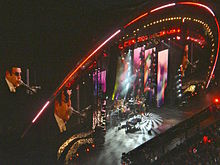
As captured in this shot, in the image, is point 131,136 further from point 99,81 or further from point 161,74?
point 161,74

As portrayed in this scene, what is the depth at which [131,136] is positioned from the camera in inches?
160

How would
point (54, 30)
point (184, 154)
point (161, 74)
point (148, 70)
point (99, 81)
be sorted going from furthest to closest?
point (161, 74)
point (148, 70)
point (184, 154)
point (99, 81)
point (54, 30)

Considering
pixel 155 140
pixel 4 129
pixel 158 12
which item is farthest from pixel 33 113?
pixel 158 12

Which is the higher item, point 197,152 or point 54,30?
point 54,30

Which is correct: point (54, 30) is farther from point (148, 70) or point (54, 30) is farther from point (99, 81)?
point (148, 70)

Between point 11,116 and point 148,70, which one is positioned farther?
point 148,70

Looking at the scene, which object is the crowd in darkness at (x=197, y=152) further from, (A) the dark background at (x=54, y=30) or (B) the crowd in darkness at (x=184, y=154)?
(A) the dark background at (x=54, y=30)

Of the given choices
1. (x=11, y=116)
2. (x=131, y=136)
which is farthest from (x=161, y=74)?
(x=11, y=116)

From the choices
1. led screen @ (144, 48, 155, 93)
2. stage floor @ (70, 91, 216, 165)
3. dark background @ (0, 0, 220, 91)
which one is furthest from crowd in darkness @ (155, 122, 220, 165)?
dark background @ (0, 0, 220, 91)

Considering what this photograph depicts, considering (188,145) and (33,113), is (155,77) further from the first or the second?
(33,113)

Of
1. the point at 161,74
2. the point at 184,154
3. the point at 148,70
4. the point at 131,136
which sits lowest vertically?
the point at 184,154

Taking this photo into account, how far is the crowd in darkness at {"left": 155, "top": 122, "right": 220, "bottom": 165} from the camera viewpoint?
4.00m

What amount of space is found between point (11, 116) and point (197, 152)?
3.15m

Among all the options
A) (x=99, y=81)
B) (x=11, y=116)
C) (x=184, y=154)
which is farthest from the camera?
(x=184, y=154)
